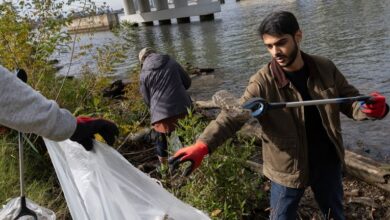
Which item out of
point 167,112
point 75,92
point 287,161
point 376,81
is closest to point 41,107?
point 287,161

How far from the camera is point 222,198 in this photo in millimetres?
3303

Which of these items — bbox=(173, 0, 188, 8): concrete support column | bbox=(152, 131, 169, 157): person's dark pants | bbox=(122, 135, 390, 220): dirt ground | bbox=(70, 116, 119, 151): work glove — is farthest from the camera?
bbox=(173, 0, 188, 8): concrete support column

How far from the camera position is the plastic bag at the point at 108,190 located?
220 cm

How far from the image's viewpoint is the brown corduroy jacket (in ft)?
8.25

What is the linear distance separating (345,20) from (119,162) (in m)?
20.4

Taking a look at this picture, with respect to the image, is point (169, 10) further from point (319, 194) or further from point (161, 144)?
point (319, 194)

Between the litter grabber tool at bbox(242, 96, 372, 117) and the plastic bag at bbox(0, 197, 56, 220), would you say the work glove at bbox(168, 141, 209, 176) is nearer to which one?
the litter grabber tool at bbox(242, 96, 372, 117)

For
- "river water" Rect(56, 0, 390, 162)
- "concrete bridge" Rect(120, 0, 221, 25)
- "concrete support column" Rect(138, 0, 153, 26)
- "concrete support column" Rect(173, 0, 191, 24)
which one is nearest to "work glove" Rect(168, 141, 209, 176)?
"river water" Rect(56, 0, 390, 162)

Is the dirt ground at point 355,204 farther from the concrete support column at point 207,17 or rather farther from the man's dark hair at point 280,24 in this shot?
the concrete support column at point 207,17

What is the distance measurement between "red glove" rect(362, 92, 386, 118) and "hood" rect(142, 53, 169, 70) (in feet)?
10.1

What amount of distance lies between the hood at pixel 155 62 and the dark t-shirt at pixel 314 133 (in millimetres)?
2730

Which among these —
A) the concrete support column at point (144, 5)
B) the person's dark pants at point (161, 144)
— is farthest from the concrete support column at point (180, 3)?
the person's dark pants at point (161, 144)

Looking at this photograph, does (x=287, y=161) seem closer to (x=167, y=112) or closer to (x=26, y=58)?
(x=167, y=112)

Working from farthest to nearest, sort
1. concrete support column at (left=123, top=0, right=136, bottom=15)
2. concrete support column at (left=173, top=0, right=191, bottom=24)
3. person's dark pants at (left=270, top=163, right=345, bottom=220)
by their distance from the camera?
1. concrete support column at (left=123, top=0, right=136, bottom=15)
2. concrete support column at (left=173, top=0, right=191, bottom=24)
3. person's dark pants at (left=270, top=163, right=345, bottom=220)
